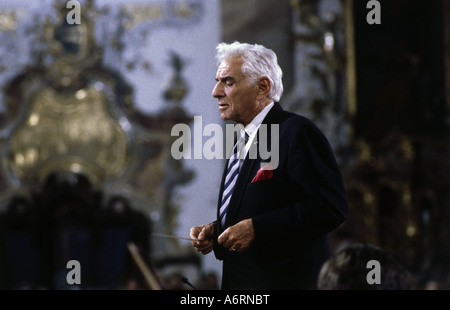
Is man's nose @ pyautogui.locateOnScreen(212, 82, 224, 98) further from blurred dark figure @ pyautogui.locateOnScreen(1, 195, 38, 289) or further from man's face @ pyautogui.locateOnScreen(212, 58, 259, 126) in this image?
blurred dark figure @ pyautogui.locateOnScreen(1, 195, 38, 289)

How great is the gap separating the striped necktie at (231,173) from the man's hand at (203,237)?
0.13ft

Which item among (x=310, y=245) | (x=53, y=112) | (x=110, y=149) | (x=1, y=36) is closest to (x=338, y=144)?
(x=110, y=149)

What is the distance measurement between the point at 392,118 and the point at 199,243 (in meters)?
6.77

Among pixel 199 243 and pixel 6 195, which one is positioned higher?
pixel 199 243

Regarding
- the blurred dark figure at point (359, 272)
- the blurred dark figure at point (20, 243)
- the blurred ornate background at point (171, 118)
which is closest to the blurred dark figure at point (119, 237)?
the blurred ornate background at point (171, 118)

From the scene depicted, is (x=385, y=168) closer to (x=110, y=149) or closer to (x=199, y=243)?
(x=110, y=149)

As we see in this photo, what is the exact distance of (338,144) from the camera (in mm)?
8555

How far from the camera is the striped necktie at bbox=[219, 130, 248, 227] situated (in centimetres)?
189

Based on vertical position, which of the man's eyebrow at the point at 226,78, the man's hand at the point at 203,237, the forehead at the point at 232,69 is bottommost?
the man's hand at the point at 203,237

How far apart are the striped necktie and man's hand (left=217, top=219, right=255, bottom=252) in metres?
0.11


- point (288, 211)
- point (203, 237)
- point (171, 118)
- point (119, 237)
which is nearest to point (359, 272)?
point (288, 211)

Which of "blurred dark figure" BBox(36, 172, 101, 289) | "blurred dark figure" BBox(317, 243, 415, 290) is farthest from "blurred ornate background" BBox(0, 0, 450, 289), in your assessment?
"blurred dark figure" BBox(317, 243, 415, 290)

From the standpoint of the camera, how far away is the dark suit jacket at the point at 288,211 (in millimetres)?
1785

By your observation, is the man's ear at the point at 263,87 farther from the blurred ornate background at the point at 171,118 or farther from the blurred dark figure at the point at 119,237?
the blurred dark figure at the point at 119,237
